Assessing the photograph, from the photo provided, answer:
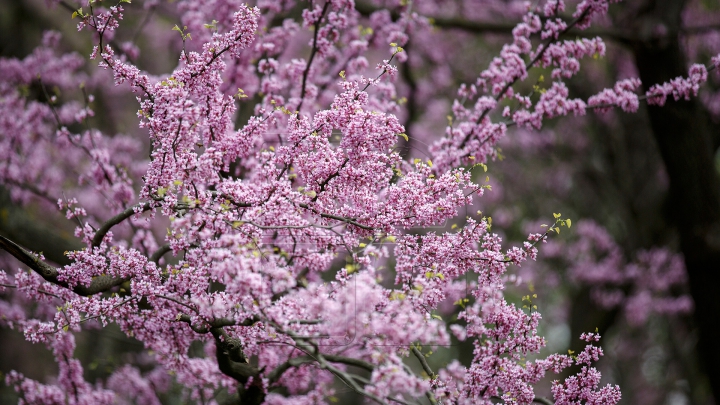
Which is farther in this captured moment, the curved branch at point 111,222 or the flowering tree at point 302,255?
the curved branch at point 111,222

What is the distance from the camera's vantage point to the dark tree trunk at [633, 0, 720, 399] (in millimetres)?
6977

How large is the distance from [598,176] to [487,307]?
900 cm

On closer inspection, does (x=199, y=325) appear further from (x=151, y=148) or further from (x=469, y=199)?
(x=469, y=199)

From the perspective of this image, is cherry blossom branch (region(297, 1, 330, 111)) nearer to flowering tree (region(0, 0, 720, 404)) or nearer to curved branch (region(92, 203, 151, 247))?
flowering tree (region(0, 0, 720, 404))

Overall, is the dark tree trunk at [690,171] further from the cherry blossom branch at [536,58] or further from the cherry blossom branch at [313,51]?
the cherry blossom branch at [313,51]

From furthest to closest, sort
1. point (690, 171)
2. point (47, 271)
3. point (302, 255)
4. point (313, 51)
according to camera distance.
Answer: point (690, 171)
point (313, 51)
point (302, 255)
point (47, 271)

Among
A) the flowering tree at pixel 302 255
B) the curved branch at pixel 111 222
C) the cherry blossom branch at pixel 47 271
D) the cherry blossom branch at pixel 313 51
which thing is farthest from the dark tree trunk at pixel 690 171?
the cherry blossom branch at pixel 47 271

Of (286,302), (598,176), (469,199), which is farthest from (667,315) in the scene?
(286,302)

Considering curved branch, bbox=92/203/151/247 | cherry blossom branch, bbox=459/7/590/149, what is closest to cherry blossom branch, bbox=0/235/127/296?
curved branch, bbox=92/203/151/247

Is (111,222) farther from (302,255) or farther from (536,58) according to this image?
(536,58)

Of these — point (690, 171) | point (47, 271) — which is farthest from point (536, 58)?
point (47, 271)

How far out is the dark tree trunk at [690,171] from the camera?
22.9 feet

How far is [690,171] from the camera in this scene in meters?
7.34

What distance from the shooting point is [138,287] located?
377 centimetres
